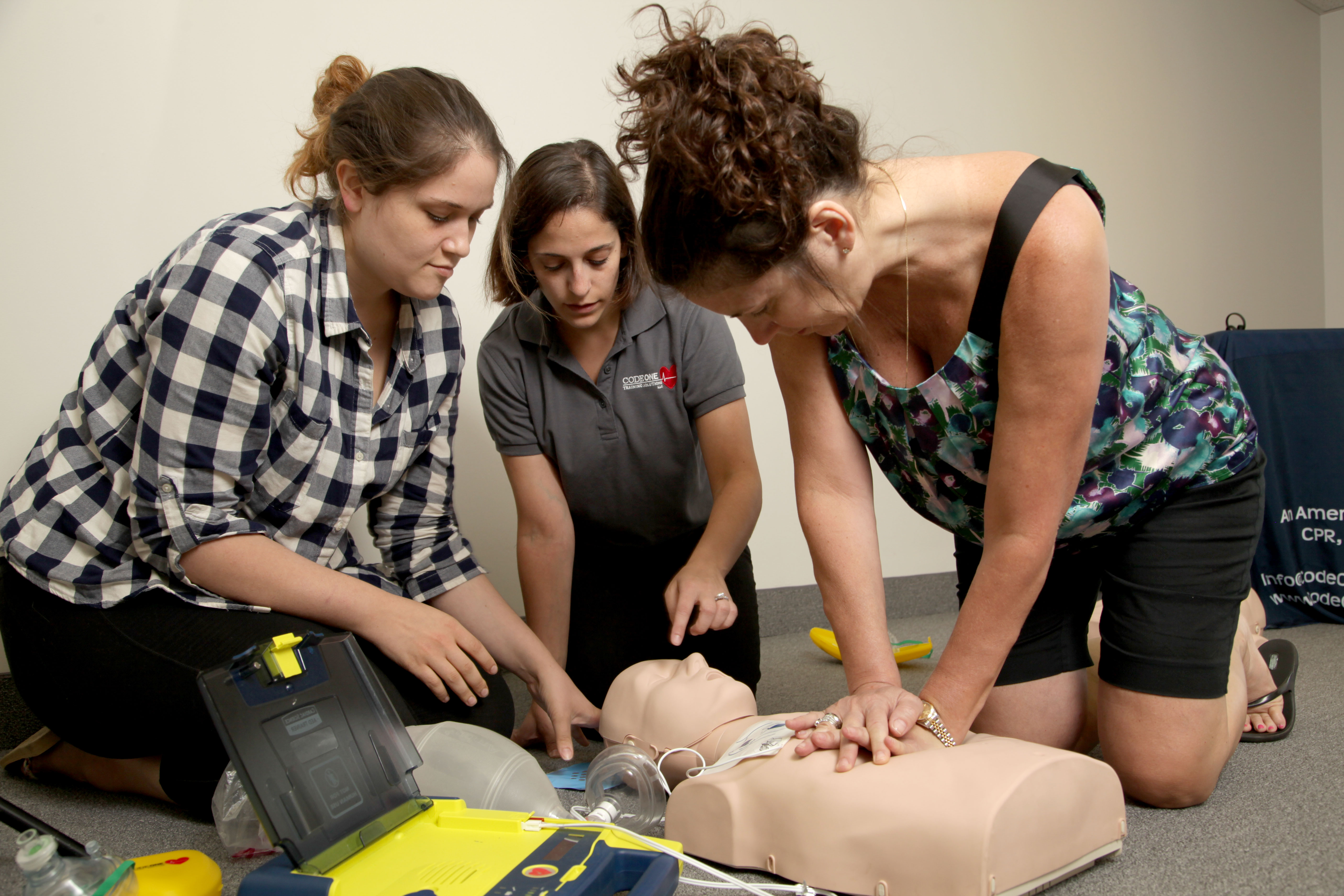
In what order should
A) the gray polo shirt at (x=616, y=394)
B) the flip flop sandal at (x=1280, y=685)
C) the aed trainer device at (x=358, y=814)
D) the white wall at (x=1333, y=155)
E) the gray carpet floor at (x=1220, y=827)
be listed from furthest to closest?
the white wall at (x=1333, y=155) < the gray polo shirt at (x=616, y=394) < the flip flop sandal at (x=1280, y=685) < the gray carpet floor at (x=1220, y=827) < the aed trainer device at (x=358, y=814)

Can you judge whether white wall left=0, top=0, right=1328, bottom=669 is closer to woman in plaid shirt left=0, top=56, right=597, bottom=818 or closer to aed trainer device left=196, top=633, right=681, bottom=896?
woman in plaid shirt left=0, top=56, right=597, bottom=818

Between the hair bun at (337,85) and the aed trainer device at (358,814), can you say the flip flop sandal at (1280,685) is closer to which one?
the aed trainer device at (358,814)

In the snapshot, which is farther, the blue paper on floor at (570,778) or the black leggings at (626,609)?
the black leggings at (626,609)

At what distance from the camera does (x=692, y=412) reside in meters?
1.54

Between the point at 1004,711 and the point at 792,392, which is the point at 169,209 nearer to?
the point at 792,392

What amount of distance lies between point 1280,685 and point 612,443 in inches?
42.8

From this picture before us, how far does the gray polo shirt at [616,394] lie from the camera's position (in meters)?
1.49

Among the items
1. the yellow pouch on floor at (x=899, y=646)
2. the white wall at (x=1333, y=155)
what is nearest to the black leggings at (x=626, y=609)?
the yellow pouch on floor at (x=899, y=646)

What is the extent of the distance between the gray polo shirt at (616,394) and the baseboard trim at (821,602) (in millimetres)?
745

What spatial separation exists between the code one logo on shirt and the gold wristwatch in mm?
753

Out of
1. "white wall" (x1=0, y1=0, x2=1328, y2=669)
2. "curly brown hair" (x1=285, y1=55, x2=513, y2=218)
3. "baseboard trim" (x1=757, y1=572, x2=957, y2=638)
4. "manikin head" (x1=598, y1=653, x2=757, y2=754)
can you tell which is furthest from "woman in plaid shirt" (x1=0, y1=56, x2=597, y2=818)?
"baseboard trim" (x1=757, y1=572, x2=957, y2=638)

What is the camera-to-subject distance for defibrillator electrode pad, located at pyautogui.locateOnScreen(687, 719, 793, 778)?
0.90 meters

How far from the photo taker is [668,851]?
75cm

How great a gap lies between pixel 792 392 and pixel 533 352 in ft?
1.78
